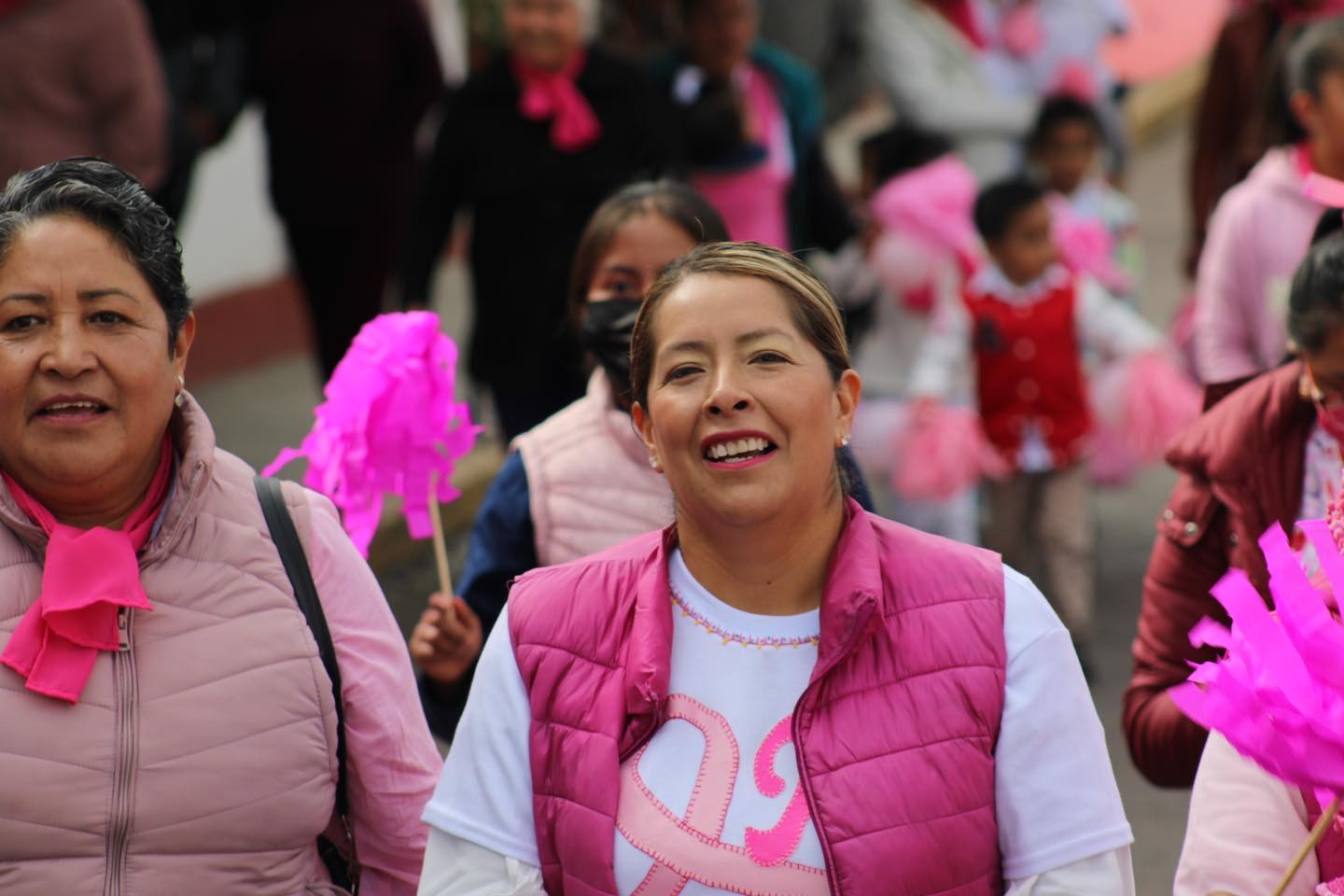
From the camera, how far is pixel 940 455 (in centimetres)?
718

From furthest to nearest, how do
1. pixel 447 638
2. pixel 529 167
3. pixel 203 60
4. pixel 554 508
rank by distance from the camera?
pixel 203 60 < pixel 529 167 < pixel 554 508 < pixel 447 638

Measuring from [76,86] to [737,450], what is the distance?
4205 mm

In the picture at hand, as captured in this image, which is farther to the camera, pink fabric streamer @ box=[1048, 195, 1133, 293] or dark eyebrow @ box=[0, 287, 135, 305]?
pink fabric streamer @ box=[1048, 195, 1133, 293]

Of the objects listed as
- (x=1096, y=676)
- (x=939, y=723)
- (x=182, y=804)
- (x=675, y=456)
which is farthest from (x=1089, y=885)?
(x=1096, y=676)

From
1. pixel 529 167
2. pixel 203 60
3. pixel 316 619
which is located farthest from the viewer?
pixel 203 60

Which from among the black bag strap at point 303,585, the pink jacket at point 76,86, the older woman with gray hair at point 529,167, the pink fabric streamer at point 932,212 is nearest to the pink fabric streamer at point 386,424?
the black bag strap at point 303,585

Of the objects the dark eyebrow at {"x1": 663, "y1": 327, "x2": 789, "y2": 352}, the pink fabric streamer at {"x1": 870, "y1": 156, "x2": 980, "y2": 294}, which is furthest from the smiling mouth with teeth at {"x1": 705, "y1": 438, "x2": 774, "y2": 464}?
the pink fabric streamer at {"x1": 870, "y1": 156, "x2": 980, "y2": 294}

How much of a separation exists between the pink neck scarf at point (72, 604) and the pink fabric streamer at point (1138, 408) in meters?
4.17

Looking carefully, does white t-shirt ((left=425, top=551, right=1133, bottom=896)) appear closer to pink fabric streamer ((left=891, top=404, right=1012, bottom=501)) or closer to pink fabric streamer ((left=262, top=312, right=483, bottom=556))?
pink fabric streamer ((left=262, top=312, right=483, bottom=556))

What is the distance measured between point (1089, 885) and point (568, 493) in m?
1.55

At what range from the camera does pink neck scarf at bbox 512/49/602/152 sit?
6.91m

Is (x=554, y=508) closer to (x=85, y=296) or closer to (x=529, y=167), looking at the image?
(x=85, y=296)

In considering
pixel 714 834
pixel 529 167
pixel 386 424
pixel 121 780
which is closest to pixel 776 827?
pixel 714 834

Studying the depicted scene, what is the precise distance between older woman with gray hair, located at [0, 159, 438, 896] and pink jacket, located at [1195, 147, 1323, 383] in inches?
126
